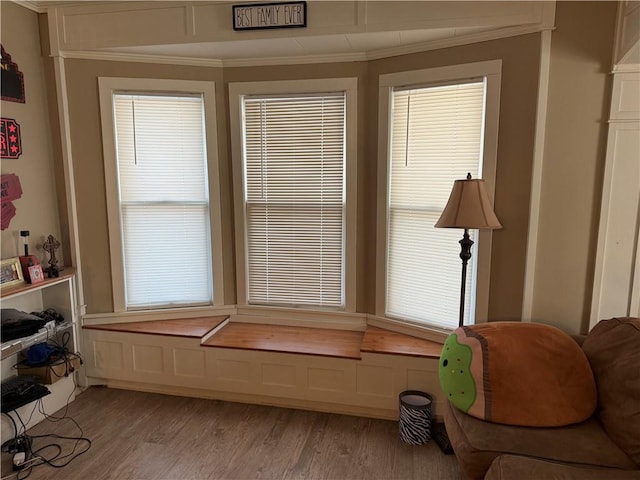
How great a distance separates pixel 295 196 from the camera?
3.23m

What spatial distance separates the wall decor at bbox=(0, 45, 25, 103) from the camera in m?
2.69

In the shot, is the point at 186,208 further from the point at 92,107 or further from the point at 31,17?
the point at 31,17

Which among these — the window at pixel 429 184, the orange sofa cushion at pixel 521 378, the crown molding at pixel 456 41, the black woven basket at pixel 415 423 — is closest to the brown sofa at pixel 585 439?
the orange sofa cushion at pixel 521 378

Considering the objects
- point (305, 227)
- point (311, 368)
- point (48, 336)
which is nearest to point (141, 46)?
point (305, 227)

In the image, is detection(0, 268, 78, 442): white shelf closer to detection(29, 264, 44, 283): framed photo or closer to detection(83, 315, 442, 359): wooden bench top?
detection(29, 264, 44, 283): framed photo

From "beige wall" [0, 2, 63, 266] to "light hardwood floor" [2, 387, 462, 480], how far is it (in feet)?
4.11

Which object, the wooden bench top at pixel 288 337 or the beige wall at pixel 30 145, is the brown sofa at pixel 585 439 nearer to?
the wooden bench top at pixel 288 337

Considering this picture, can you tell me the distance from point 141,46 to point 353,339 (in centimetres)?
251

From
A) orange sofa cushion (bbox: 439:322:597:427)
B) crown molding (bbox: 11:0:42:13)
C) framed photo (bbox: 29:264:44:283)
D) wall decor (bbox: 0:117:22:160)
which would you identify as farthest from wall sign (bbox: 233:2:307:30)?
orange sofa cushion (bbox: 439:322:597:427)

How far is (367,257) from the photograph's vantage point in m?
3.18

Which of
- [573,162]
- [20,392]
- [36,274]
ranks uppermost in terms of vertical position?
[573,162]

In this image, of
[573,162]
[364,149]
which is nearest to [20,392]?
[364,149]

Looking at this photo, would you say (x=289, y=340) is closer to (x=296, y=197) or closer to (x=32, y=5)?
(x=296, y=197)

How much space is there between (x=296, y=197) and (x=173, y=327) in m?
1.35
